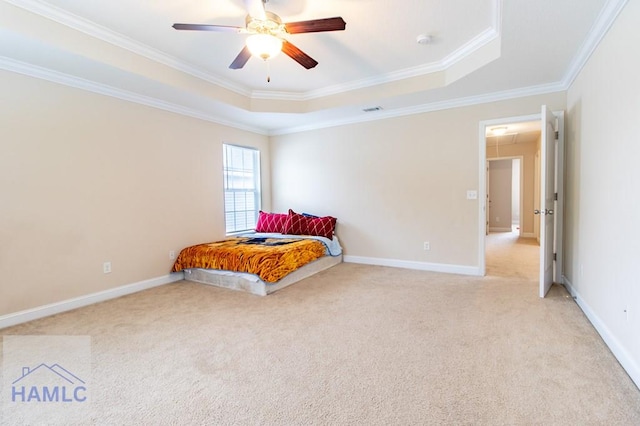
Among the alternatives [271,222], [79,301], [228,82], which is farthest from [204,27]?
[271,222]

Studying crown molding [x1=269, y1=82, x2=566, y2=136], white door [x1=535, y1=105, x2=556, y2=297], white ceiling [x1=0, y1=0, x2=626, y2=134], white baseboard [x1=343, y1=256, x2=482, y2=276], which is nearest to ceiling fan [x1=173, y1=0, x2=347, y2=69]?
white ceiling [x1=0, y1=0, x2=626, y2=134]

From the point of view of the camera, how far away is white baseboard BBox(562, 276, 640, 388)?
1.87 m

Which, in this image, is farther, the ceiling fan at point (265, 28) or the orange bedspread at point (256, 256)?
the orange bedspread at point (256, 256)

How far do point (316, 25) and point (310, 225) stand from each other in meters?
3.37

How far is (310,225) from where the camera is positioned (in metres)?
5.27

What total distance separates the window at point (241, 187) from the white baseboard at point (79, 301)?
1482 millimetres

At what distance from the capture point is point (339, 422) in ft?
5.13

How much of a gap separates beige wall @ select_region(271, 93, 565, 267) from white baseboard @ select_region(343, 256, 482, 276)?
0.19ft

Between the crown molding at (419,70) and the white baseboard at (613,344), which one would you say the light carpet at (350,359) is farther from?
the crown molding at (419,70)

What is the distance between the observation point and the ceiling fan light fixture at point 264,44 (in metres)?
2.41

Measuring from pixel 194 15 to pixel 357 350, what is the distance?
10.2 ft

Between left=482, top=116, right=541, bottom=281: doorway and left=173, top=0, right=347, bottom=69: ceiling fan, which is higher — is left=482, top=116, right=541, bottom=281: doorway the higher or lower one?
the lower one

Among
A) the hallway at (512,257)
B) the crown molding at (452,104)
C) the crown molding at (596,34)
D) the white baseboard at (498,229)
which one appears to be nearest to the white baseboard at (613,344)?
the hallway at (512,257)

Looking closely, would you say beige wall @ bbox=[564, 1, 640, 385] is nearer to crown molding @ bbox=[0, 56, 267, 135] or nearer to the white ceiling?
the white ceiling
